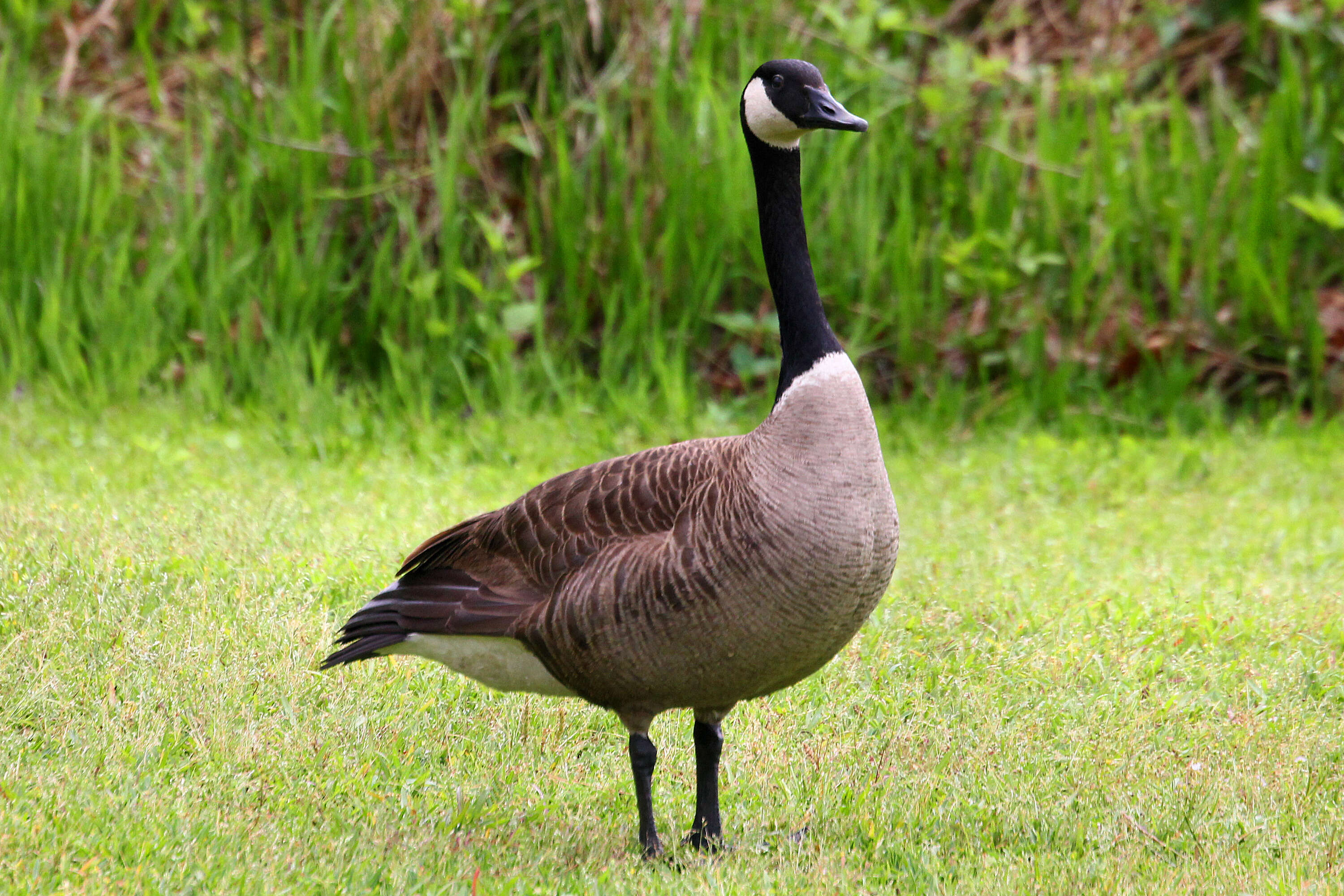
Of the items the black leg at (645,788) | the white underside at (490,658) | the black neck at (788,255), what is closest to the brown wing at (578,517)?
the white underside at (490,658)

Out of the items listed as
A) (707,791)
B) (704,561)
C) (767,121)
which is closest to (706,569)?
(704,561)

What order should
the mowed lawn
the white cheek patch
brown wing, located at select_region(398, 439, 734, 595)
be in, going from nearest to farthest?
the mowed lawn → brown wing, located at select_region(398, 439, 734, 595) → the white cheek patch

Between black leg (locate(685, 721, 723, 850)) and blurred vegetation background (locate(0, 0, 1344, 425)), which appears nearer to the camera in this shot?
black leg (locate(685, 721, 723, 850))

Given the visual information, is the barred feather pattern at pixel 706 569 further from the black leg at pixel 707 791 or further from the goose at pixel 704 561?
the black leg at pixel 707 791

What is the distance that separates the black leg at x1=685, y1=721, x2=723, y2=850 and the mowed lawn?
0.40 ft

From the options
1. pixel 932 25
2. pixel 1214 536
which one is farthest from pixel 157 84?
pixel 1214 536

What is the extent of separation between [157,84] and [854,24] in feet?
15.7

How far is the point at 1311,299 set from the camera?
9.02 metres

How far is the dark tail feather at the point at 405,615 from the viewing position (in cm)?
431

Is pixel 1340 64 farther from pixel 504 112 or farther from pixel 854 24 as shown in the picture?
pixel 504 112

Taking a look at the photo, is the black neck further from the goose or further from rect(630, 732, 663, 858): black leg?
→ rect(630, 732, 663, 858): black leg

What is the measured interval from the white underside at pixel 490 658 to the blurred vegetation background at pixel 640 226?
4536mm

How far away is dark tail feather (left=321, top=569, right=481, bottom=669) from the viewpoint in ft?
14.1

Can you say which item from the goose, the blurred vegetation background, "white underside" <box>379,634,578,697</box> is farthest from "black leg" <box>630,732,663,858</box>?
the blurred vegetation background
